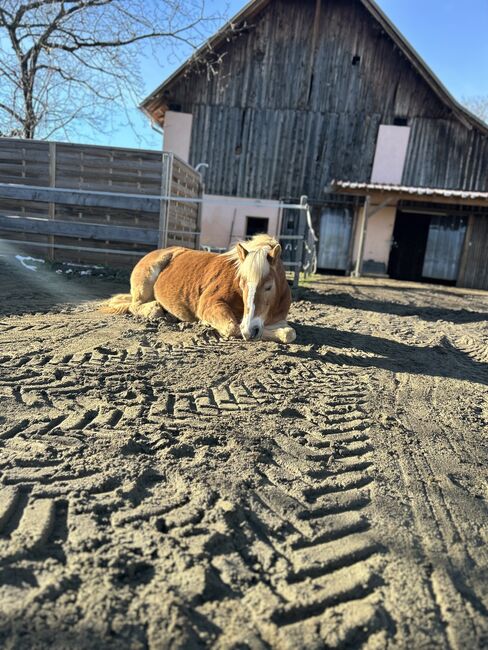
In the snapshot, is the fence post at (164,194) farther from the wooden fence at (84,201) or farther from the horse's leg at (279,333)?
the horse's leg at (279,333)

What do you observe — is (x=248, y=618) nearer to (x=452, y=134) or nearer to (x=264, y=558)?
(x=264, y=558)

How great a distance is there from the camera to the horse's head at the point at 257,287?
4.31 m

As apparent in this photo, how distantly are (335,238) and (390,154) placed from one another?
402 cm

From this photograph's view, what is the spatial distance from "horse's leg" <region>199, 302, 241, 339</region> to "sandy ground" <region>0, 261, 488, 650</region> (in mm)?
619

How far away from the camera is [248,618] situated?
1.37 meters

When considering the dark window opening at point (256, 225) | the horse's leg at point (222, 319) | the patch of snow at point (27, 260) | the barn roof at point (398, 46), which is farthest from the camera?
the dark window opening at point (256, 225)

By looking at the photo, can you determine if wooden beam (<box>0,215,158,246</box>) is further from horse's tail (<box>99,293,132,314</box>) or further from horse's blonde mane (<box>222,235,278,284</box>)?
horse's blonde mane (<box>222,235,278,284</box>)

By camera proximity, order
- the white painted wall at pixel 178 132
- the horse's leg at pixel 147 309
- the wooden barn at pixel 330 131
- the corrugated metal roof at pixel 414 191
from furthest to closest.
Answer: the white painted wall at pixel 178 132
the wooden barn at pixel 330 131
the corrugated metal roof at pixel 414 191
the horse's leg at pixel 147 309

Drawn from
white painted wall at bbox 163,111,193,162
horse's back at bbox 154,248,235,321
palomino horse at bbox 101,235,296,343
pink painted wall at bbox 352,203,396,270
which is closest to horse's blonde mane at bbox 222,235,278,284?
palomino horse at bbox 101,235,296,343

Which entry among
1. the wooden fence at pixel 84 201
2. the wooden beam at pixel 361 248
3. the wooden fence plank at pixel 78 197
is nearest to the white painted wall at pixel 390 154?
the wooden beam at pixel 361 248

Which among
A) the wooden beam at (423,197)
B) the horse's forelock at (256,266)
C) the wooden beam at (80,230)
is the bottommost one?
the horse's forelock at (256,266)

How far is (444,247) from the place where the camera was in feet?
57.4

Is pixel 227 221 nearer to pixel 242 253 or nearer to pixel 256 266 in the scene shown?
pixel 242 253

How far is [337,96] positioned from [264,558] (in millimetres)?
18864
